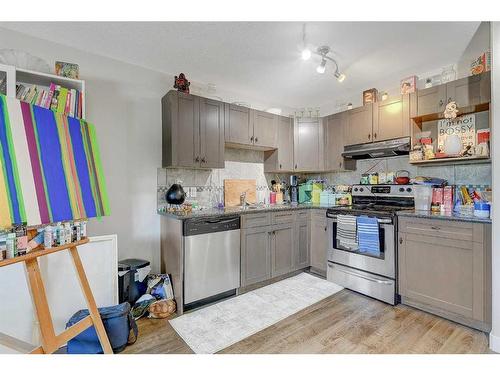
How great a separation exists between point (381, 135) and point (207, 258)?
8.35 ft

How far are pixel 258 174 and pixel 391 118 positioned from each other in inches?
74.6

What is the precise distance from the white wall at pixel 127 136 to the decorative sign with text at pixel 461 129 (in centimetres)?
320

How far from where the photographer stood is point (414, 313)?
2305 millimetres

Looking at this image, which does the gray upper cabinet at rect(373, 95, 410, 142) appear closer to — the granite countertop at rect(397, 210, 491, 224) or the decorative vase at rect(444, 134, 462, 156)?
the decorative vase at rect(444, 134, 462, 156)

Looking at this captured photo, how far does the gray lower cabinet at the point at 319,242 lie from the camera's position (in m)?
3.19

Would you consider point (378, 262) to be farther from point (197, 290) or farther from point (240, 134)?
point (240, 134)

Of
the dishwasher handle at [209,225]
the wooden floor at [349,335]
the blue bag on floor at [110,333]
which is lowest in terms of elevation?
the wooden floor at [349,335]

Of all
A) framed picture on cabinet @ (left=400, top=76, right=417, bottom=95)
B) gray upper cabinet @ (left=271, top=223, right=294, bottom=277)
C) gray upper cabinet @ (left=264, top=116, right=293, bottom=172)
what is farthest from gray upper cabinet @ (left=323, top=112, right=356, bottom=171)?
gray upper cabinet @ (left=271, top=223, right=294, bottom=277)

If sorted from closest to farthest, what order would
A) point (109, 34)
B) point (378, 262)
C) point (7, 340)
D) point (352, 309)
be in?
point (7, 340)
point (109, 34)
point (352, 309)
point (378, 262)

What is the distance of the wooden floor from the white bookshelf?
1.96m

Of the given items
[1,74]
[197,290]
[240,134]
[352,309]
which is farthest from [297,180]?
[1,74]

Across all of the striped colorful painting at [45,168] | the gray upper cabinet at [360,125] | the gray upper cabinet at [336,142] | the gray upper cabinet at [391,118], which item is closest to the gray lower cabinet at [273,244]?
the gray upper cabinet at [336,142]

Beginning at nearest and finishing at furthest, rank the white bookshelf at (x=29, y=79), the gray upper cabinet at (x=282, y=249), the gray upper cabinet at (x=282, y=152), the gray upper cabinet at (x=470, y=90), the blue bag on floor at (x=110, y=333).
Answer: the blue bag on floor at (x=110, y=333)
the white bookshelf at (x=29, y=79)
the gray upper cabinet at (x=470, y=90)
the gray upper cabinet at (x=282, y=249)
the gray upper cabinet at (x=282, y=152)

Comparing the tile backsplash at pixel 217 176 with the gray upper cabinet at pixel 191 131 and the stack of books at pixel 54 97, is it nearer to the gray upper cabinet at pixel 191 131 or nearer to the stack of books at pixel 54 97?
the gray upper cabinet at pixel 191 131
